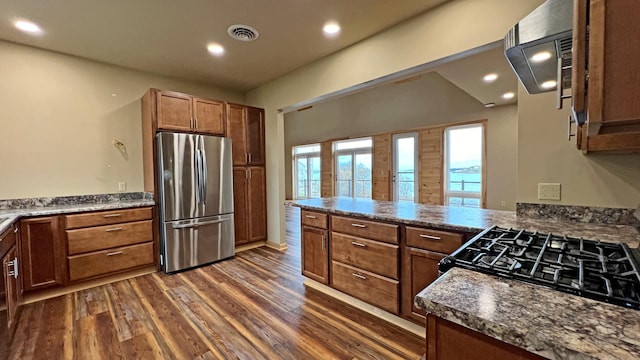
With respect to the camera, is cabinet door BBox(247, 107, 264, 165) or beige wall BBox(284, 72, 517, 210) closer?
cabinet door BBox(247, 107, 264, 165)

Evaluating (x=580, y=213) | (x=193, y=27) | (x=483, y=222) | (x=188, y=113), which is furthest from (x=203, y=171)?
(x=580, y=213)

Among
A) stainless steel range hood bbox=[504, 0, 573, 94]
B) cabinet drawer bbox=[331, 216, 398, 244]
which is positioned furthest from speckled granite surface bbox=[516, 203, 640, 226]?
stainless steel range hood bbox=[504, 0, 573, 94]

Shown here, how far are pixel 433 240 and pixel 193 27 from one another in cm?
291

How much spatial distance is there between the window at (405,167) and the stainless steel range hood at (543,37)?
539cm

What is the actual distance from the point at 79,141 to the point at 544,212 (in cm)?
477

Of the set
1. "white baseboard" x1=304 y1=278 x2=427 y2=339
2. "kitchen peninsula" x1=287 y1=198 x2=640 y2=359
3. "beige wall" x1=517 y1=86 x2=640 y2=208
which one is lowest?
"white baseboard" x1=304 y1=278 x2=427 y2=339

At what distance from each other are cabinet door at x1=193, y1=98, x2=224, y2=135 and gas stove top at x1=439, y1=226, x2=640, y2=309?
353 centimetres

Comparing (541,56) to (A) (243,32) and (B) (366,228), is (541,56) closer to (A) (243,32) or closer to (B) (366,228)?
(B) (366,228)

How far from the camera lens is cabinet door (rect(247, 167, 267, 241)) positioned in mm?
4273

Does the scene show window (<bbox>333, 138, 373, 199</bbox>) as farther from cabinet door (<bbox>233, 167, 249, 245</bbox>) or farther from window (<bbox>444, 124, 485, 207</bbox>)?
cabinet door (<bbox>233, 167, 249, 245</bbox>)

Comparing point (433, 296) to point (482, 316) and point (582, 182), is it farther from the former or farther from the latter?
point (582, 182)

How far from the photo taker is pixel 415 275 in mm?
1964

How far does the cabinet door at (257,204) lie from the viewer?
4.27 metres

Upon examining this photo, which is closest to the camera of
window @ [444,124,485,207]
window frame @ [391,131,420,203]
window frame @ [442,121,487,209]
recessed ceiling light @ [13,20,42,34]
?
recessed ceiling light @ [13,20,42,34]
